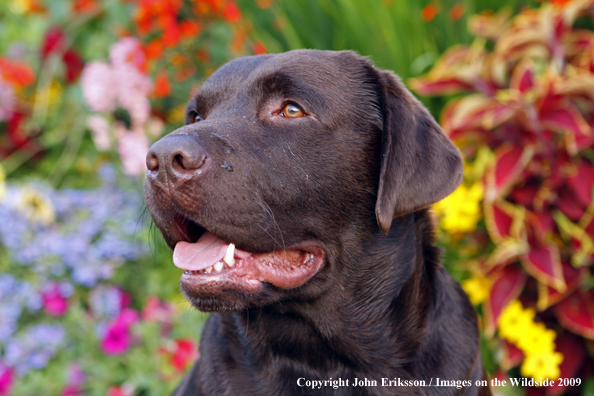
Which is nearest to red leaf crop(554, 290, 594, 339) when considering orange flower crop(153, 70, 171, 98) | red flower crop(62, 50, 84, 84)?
orange flower crop(153, 70, 171, 98)

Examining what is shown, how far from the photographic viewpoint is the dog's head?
186cm

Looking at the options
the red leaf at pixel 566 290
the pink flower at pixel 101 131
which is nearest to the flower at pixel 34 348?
the pink flower at pixel 101 131

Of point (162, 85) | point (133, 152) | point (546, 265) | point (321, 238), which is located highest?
point (321, 238)

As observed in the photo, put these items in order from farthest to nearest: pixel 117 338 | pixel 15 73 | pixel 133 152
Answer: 1. pixel 15 73
2. pixel 133 152
3. pixel 117 338

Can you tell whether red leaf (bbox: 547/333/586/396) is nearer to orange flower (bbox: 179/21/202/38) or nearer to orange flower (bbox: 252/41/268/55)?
→ orange flower (bbox: 252/41/268/55)

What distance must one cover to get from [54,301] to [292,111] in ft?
7.96

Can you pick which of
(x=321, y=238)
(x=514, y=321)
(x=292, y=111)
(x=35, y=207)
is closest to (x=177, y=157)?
(x=292, y=111)

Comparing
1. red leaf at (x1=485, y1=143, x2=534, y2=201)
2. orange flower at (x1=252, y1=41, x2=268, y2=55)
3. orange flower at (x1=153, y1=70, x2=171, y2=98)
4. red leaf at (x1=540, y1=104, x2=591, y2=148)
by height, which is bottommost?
red leaf at (x1=485, y1=143, x2=534, y2=201)

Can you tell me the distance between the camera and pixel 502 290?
328 centimetres

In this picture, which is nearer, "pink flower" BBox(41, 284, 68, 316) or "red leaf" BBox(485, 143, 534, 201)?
"red leaf" BBox(485, 143, 534, 201)

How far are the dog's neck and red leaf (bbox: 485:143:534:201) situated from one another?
1241mm

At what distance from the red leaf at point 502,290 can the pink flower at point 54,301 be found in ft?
8.63

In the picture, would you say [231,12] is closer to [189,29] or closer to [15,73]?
[189,29]

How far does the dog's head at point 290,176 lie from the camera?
1.86 m
